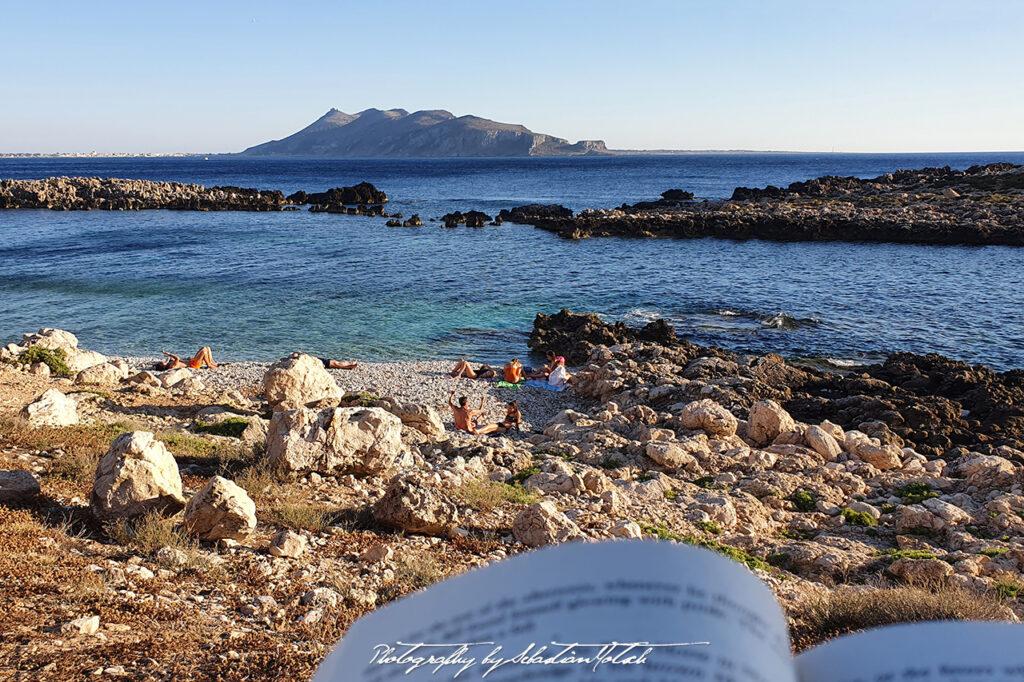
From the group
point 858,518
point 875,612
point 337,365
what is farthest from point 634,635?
point 337,365

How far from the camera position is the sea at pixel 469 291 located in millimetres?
21219

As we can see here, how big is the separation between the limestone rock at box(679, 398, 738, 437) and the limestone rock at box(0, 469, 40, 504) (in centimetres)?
965

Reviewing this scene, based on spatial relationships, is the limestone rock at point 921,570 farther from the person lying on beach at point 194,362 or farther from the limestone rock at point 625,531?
the person lying on beach at point 194,362

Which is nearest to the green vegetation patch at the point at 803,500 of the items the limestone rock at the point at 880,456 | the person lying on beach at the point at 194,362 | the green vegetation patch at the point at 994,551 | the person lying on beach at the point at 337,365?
the green vegetation patch at the point at 994,551

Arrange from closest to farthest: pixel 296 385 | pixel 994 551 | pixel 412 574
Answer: pixel 412 574, pixel 994 551, pixel 296 385

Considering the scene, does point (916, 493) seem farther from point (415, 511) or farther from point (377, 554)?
point (377, 554)

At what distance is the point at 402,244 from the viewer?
43.2 metres

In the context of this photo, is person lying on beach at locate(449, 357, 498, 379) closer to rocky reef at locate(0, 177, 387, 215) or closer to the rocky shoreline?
the rocky shoreline

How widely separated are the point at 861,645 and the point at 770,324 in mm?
23461

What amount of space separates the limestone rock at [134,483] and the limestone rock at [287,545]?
1.03 m

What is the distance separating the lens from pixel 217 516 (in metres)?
5.41

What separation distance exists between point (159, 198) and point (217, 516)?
72.8 meters

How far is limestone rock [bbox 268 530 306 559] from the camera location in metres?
5.32
